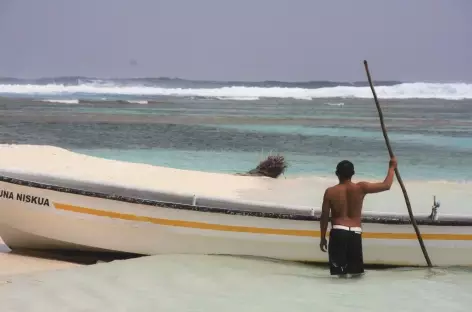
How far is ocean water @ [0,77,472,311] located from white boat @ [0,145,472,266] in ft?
0.36

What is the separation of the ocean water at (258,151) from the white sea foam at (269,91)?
0.40 feet

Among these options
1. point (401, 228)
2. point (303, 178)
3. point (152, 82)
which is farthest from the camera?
point (152, 82)

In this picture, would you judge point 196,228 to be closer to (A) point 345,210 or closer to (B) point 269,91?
(A) point 345,210

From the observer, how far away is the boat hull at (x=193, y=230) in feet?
18.4

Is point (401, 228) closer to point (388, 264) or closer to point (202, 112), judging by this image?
point (388, 264)

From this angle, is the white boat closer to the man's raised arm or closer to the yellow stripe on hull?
the yellow stripe on hull

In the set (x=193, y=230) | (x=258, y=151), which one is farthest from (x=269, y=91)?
(x=193, y=230)

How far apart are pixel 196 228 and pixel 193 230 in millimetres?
29

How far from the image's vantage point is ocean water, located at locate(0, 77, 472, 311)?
4.95 meters

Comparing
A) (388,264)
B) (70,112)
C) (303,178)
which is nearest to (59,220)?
(388,264)

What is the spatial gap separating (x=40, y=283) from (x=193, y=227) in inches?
47.8

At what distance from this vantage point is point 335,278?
5406mm

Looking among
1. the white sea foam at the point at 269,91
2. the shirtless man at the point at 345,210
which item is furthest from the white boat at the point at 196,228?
the white sea foam at the point at 269,91

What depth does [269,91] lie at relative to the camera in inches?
1736
